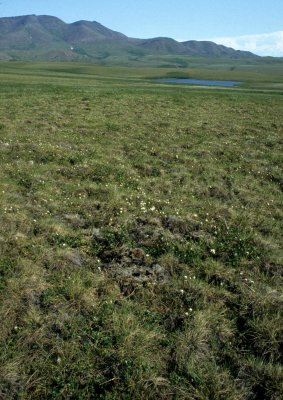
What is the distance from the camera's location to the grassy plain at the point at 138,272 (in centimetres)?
658

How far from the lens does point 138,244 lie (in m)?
10.8

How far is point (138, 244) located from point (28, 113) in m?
21.9

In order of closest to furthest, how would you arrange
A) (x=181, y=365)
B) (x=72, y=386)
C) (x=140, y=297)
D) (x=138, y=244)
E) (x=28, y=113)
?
(x=72, y=386)
(x=181, y=365)
(x=140, y=297)
(x=138, y=244)
(x=28, y=113)

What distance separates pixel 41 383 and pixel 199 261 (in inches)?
208

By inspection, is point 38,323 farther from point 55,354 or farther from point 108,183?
point 108,183

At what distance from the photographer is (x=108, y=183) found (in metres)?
15.5

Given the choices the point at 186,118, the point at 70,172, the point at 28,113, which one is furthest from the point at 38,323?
the point at 186,118

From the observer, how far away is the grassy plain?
6582mm

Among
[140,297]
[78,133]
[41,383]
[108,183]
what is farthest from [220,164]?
[41,383]

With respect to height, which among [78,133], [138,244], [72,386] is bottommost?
[72,386]

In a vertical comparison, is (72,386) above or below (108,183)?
below

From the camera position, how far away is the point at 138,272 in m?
9.55

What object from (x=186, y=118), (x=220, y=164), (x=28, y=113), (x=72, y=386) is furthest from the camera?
A: (x=186, y=118)

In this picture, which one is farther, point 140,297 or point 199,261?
point 199,261
